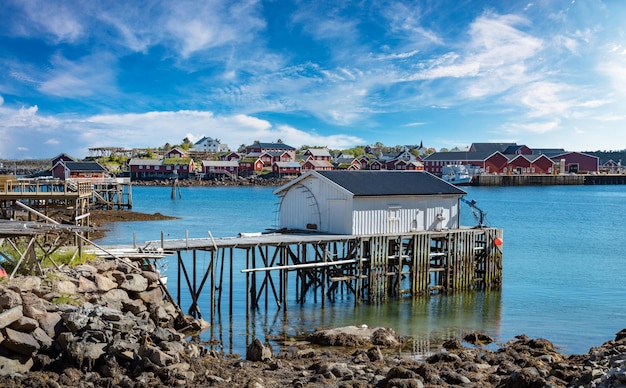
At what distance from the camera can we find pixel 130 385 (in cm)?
1395

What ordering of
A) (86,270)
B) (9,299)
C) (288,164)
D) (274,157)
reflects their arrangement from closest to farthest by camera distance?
(9,299)
(86,270)
(288,164)
(274,157)

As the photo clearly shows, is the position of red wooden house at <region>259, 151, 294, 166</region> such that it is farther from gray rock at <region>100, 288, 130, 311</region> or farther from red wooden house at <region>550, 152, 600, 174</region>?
gray rock at <region>100, 288, 130, 311</region>

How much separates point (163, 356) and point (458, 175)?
123 metres

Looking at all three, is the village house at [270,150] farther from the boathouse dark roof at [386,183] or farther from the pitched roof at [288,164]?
the boathouse dark roof at [386,183]

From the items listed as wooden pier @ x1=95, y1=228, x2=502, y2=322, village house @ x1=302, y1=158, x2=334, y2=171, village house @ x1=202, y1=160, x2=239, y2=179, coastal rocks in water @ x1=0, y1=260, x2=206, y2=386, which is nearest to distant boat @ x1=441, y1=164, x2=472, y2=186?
village house @ x1=302, y1=158, x2=334, y2=171

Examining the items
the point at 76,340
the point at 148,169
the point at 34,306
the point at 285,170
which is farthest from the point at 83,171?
the point at 76,340

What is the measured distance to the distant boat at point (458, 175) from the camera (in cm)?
13362

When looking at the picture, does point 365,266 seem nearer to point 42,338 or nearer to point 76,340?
point 76,340

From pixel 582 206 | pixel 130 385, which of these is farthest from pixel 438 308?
pixel 582 206

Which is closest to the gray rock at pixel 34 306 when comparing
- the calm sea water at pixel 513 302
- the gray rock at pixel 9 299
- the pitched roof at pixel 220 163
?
the gray rock at pixel 9 299

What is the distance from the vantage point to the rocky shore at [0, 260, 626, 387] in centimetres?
1446

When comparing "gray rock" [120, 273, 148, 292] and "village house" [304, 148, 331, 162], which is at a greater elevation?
"village house" [304, 148, 331, 162]

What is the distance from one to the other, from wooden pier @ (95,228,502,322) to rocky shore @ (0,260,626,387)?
17.8 feet

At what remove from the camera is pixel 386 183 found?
31219 mm
